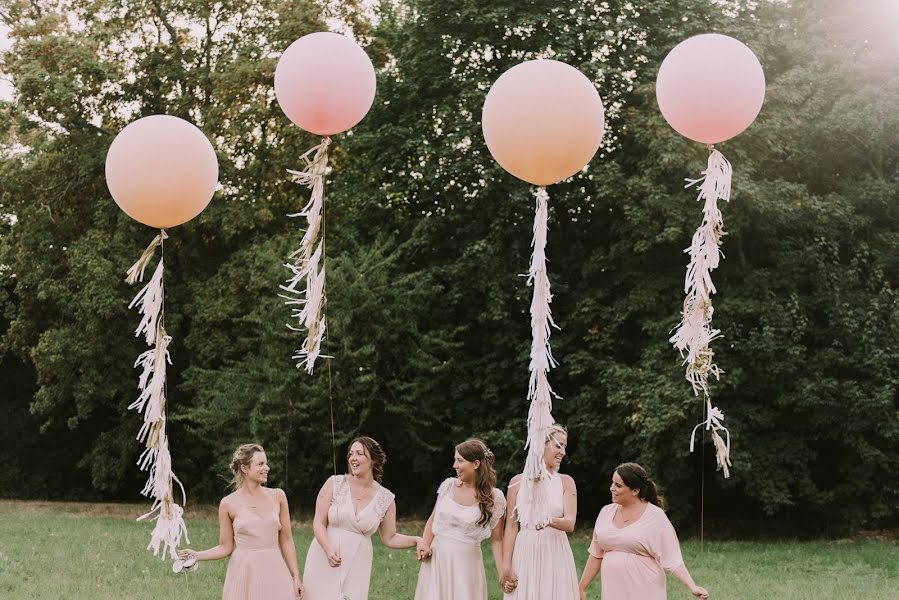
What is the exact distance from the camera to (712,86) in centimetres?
494

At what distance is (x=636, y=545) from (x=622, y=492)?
262mm

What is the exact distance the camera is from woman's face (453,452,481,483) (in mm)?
5215

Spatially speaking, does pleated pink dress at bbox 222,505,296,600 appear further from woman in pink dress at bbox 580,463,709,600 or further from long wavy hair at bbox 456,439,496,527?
woman in pink dress at bbox 580,463,709,600

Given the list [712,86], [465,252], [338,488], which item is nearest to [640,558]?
[338,488]

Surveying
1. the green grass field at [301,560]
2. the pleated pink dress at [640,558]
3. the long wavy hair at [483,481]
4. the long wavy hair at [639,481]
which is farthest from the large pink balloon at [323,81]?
the green grass field at [301,560]

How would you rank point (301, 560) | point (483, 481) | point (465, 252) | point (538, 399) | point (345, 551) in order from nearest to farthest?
point (538, 399), point (483, 481), point (345, 551), point (301, 560), point (465, 252)

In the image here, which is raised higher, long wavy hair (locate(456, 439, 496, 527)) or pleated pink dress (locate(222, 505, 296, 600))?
long wavy hair (locate(456, 439, 496, 527))

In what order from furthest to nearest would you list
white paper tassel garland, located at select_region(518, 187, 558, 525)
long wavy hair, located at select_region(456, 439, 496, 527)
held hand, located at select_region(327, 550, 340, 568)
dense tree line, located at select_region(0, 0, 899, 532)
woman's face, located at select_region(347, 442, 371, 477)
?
dense tree line, located at select_region(0, 0, 899, 532) → woman's face, located at select_region(347, 442, 371, 477) → held hand, located at select_region(327, 550, 340, 568) → long wavy hair, located at select_region(456, 439, 496, 527) → white paper tassel garland, located at select_region(518, 187, 558, 525)

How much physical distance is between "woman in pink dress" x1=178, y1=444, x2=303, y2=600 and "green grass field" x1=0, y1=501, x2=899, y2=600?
395 centimetres

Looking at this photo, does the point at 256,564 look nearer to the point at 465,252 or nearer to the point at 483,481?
the point at 483,481

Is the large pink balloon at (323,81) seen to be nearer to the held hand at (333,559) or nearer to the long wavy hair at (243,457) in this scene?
the long wavy hair at (243,457)

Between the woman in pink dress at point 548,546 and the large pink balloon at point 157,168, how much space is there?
7.21 ft

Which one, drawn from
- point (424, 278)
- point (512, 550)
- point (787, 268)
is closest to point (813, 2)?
point (787, 268)

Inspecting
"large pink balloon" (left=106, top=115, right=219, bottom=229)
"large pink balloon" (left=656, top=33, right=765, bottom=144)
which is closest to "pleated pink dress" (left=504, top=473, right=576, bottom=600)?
"large pink balloon" (left=656, top=33, right=765, bottom=144)
